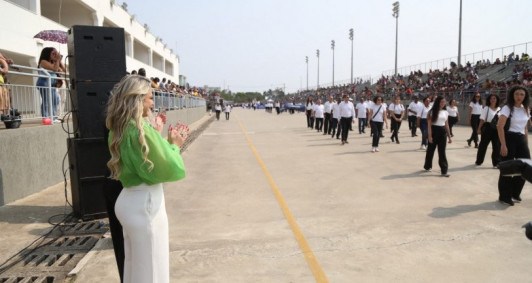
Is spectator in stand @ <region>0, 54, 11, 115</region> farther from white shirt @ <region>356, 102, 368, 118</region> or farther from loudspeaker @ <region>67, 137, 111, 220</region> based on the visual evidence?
white shirt @ <region>356, 102, 368, 118</region>

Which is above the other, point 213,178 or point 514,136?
point 514,136

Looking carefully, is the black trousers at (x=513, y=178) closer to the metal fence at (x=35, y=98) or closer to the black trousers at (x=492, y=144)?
the black trousers at (x=492, y=144)

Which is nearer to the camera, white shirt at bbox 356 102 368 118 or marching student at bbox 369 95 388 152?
marching student at bbox 369 95 388 152

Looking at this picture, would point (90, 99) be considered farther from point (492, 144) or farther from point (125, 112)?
point (492, 144)

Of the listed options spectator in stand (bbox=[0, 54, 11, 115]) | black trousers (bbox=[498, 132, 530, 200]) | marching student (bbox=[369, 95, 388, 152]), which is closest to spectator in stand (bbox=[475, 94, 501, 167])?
black trousers (bbox=[498, 132, 530, 200])

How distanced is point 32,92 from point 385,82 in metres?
51.1

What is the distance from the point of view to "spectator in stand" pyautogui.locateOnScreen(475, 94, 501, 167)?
1033cm

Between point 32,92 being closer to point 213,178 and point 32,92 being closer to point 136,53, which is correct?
point 213,178

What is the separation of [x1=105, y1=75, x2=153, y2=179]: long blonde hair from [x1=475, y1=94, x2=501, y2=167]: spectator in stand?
30.0 feet

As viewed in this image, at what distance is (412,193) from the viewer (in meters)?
7.84

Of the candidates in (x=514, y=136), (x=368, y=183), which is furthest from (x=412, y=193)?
(x=514, y=136)

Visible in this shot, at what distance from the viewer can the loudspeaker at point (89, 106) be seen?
607 cm

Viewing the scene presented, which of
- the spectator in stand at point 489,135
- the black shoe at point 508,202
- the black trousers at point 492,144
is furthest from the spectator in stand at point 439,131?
the black shoe at point 508,202

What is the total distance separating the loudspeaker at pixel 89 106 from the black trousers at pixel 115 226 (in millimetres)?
2579
